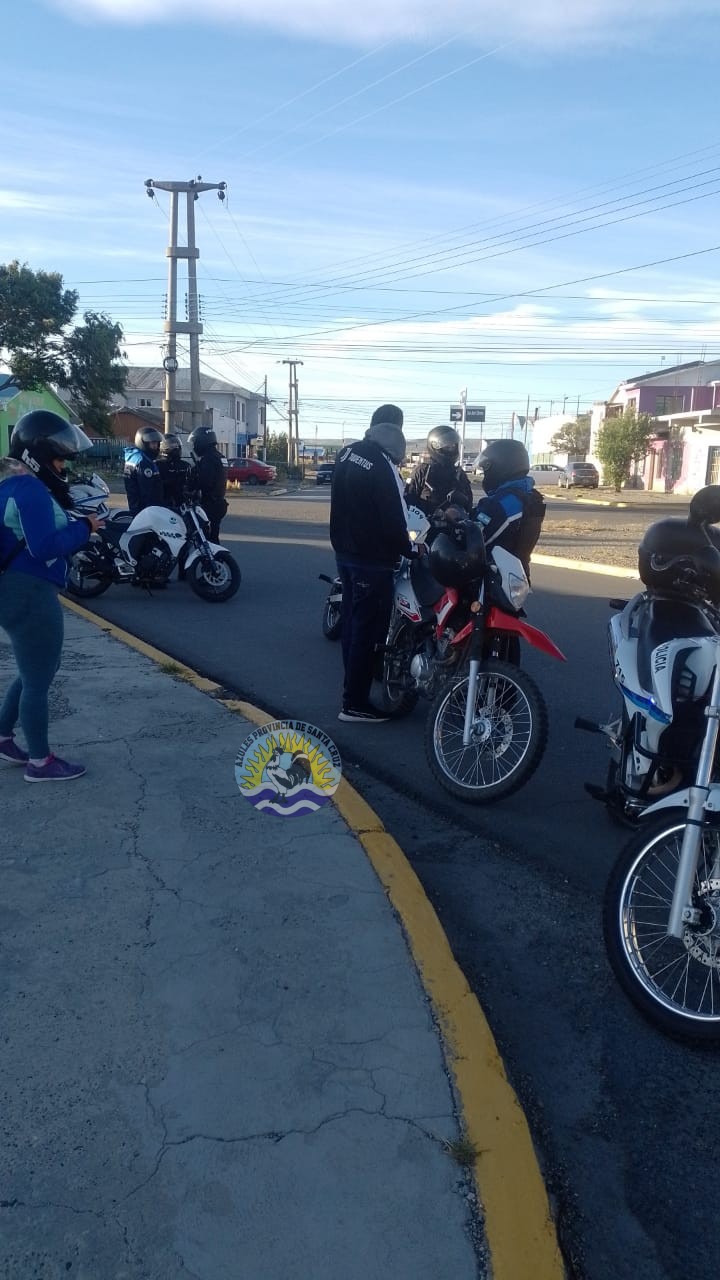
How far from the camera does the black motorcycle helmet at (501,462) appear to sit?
5883 mm

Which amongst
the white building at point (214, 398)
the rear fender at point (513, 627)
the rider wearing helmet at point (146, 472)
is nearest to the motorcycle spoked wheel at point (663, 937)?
the rear fender at point (513, 627)

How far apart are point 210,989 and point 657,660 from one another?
2.00 m

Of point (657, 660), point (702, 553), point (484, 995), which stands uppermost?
point (702, 553)

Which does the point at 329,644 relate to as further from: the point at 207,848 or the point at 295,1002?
the point at 295,1002

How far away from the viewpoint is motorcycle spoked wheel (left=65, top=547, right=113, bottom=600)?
1114cm

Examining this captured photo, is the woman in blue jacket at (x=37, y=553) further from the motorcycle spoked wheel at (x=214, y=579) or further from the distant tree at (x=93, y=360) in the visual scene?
the distant tree at (x=93, y=360)

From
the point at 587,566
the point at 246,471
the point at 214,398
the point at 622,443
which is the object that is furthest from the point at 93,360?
the point at 214,398

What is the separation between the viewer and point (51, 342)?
4119 cm

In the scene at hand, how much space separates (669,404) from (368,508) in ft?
197

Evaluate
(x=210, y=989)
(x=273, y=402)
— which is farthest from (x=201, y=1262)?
(x=273, y=402)

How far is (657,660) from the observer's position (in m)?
3.83

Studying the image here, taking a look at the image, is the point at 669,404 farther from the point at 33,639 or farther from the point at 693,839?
the point at 693,839

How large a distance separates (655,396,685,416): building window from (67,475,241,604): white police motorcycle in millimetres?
55411

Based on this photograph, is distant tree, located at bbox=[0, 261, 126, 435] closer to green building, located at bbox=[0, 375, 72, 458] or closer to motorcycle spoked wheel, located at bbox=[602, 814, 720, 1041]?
green building, located at bbox=[0, 375, 72, 458]
